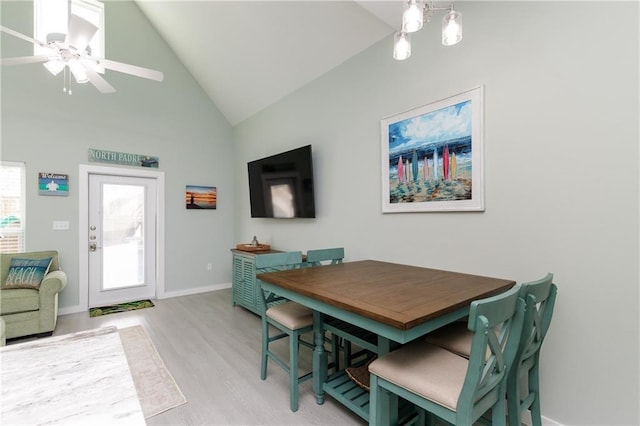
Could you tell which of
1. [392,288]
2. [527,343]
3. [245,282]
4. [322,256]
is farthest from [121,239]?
[527,343]

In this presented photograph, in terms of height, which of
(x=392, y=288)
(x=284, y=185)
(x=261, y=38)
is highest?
(x=261, y=38)

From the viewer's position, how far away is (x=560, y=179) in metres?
1.66

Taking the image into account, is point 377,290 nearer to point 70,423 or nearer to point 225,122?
point 70,423

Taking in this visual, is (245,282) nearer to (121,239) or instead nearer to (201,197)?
(201,197)

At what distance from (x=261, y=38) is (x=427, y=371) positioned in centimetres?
351

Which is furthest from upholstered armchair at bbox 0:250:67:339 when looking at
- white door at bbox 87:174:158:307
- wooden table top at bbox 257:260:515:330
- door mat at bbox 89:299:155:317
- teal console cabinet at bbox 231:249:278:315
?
wooden table top at bbox 257:260:515:330

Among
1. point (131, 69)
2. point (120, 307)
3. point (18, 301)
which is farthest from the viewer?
point (120, 307)

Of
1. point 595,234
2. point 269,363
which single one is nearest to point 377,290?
point 595,234

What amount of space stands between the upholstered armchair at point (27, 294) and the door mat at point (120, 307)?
666mm

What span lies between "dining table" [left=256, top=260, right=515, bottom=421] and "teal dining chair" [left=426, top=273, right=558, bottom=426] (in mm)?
223

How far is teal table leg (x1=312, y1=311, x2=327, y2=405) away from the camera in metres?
1.92

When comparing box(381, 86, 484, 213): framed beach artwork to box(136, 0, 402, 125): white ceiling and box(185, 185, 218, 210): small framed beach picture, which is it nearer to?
box(136, 0, 402, 125): white ceiling

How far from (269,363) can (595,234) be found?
2.42m

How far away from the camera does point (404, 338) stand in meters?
1.15
